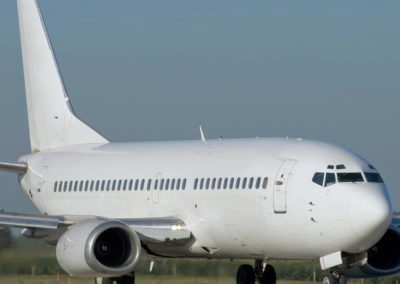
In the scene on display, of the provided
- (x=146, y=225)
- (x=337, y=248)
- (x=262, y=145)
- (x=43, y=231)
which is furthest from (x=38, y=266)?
(x=337, y=248)

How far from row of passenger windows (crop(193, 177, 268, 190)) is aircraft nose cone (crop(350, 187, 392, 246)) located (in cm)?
271

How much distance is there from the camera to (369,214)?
30047 millimetres

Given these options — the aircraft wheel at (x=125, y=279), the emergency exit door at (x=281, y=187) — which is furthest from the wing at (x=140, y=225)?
the emergency exit door at (x=281, y=187)

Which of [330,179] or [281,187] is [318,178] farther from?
[281,187]

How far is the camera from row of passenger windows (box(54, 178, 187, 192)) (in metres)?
35.2

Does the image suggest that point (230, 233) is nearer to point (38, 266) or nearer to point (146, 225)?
point (146, 225)

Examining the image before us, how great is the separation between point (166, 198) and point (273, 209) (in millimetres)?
4314

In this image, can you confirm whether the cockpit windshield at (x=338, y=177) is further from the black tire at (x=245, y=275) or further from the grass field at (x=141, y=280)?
the grass field at (x=141, y=280)

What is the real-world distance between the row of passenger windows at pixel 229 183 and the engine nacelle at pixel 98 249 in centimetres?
237

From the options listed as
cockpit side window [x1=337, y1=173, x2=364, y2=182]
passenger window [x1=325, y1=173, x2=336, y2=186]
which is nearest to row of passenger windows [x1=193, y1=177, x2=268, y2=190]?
passenger window [x1=325, y1=173, x2=336, y2=186]

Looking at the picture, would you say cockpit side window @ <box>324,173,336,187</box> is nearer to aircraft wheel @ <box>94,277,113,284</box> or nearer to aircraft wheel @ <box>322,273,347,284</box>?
aircraft wheel @ <box>322,273,347,284</box>

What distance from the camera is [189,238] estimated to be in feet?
112

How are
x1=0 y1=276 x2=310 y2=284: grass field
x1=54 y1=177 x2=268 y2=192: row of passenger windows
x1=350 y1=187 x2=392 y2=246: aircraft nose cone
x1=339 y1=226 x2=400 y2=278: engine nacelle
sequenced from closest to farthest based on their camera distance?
x1=350 y1=187 x2=392 y2=246: aircraft nose cone < x1=54 y1=177 x2=268 y2=192: row of passenger windows < x1=339 y1=226 x2=400 y2=278: engine nacelle < x1=0 y1=276 x2=310 y2=284: grass field

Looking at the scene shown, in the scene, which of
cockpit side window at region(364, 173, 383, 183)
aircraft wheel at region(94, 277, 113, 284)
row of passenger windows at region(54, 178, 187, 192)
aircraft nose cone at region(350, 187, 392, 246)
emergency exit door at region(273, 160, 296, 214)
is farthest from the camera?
row of passenger windows at region(54, 178, 187, 192)
